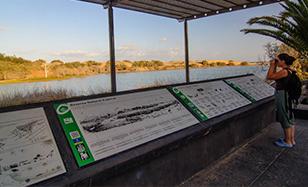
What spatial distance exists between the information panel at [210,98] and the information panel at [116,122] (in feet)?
1.08

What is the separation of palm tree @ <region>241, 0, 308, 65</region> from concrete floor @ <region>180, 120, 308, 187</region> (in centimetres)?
386

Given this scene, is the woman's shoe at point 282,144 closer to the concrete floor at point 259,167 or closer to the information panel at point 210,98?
the concrete floor at point 259,167

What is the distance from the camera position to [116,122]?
7.29 feet

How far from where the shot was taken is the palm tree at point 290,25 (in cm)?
645

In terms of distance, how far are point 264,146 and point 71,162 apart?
10.4ft

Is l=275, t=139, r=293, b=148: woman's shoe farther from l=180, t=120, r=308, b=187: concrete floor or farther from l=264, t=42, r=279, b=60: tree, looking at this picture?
l=264, t=42, r=279, b=60: tree

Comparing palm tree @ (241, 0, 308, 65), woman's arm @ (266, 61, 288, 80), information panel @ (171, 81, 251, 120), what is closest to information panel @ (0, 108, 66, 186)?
information panel @ (171, 81, 251, 120)

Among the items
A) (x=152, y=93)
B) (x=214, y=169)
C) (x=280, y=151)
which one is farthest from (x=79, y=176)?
(x=280, y=151)

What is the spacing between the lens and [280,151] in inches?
142

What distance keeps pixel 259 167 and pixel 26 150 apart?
2.69 meters

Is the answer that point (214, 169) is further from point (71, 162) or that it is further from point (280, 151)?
point (71, 162)

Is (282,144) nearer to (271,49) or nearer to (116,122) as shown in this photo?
(116,122)

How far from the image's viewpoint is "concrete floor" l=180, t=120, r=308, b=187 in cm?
269

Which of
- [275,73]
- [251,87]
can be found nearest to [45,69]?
[251,87]
